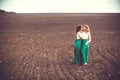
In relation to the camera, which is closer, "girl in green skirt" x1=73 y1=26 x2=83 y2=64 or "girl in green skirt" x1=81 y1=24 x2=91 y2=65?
"girl in green skirt" x1=81 y1=24 x2=91 y2=65

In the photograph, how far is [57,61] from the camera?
42.2 ft

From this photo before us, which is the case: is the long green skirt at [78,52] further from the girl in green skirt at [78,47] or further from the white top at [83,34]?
the white top at [83,34]

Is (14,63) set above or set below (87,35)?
below

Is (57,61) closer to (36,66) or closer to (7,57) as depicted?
(36,66)

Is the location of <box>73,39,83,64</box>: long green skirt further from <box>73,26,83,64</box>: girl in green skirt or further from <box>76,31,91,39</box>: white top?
<box>76,31,91,39</box>: white top

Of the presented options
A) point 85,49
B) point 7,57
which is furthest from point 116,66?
point 7,57

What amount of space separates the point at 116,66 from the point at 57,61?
8.47 feet

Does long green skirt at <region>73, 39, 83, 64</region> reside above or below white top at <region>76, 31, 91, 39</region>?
below

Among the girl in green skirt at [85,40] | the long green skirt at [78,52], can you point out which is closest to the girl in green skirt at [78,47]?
the long green skirt at [78,52]

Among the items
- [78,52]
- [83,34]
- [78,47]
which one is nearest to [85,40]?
[83,34]

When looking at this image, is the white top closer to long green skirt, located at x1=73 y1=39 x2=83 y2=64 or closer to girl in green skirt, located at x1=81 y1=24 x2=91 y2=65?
girl in green skirt, located at x1=81 y1=24 x2=91 y2=65

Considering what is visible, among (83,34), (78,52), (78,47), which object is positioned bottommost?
(78,52)

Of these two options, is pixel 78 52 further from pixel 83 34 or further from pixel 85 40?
pixel 83 34

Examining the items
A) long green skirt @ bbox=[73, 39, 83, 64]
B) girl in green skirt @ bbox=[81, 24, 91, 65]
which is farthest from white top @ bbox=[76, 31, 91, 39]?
long green skirt @ bbox=[73, 39, 83, 64]
